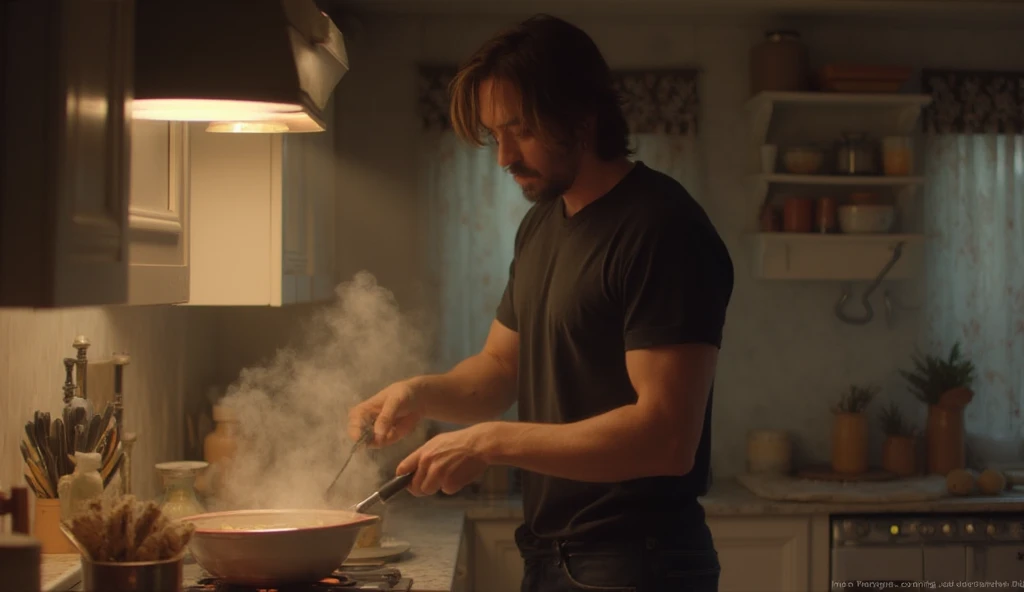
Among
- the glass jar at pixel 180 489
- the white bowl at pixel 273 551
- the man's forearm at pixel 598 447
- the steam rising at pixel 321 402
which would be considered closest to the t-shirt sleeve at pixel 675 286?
the man's forearm at pixel 598 447

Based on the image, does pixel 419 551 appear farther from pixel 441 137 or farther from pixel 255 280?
pixel 441 137

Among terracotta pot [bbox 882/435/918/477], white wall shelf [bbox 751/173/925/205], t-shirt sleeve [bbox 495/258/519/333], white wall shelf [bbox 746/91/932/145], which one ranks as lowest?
terracotta pot [bbox 882/435/918/477]

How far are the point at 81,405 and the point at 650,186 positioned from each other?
107 cm

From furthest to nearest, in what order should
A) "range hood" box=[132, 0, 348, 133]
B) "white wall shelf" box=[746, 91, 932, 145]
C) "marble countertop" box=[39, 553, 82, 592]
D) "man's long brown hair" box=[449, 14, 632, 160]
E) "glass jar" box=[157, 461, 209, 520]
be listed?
1. "white wall shelf" box=[746, 91, 932, 145]
2. "glass jar" box=[157, 461, 209, 520]
3. "man's long brown hair" box=[449, 14, 632, 160]
4. "marble countertop" box=[39, 553, 82, 592]
5. "range hood" box=[132, 0, 348, 133]

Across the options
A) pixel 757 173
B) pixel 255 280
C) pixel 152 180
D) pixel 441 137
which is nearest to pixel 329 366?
pixel 441 137

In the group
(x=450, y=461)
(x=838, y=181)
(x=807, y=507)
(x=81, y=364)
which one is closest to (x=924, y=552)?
(x=807, y=507)

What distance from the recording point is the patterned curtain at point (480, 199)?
12.5ft

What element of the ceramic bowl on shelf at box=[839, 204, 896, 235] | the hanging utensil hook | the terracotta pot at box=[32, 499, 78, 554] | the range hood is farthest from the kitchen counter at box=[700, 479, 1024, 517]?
the range hood

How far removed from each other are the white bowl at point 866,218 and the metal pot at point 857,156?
0.40 ft

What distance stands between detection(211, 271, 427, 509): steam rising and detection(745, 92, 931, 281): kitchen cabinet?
1.26m

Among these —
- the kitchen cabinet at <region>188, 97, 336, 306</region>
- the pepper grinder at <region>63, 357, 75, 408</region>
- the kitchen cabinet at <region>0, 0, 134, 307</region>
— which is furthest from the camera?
the kitchen cabinet at <region>188, 97, 336, 306</region>

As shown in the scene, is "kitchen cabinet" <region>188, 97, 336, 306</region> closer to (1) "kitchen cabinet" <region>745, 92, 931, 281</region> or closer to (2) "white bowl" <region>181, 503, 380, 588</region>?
(2) "white bowl" <region>181, 503, 380, 588</region>

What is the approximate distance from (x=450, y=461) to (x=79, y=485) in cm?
63

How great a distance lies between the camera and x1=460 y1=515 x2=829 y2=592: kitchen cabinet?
336cm
